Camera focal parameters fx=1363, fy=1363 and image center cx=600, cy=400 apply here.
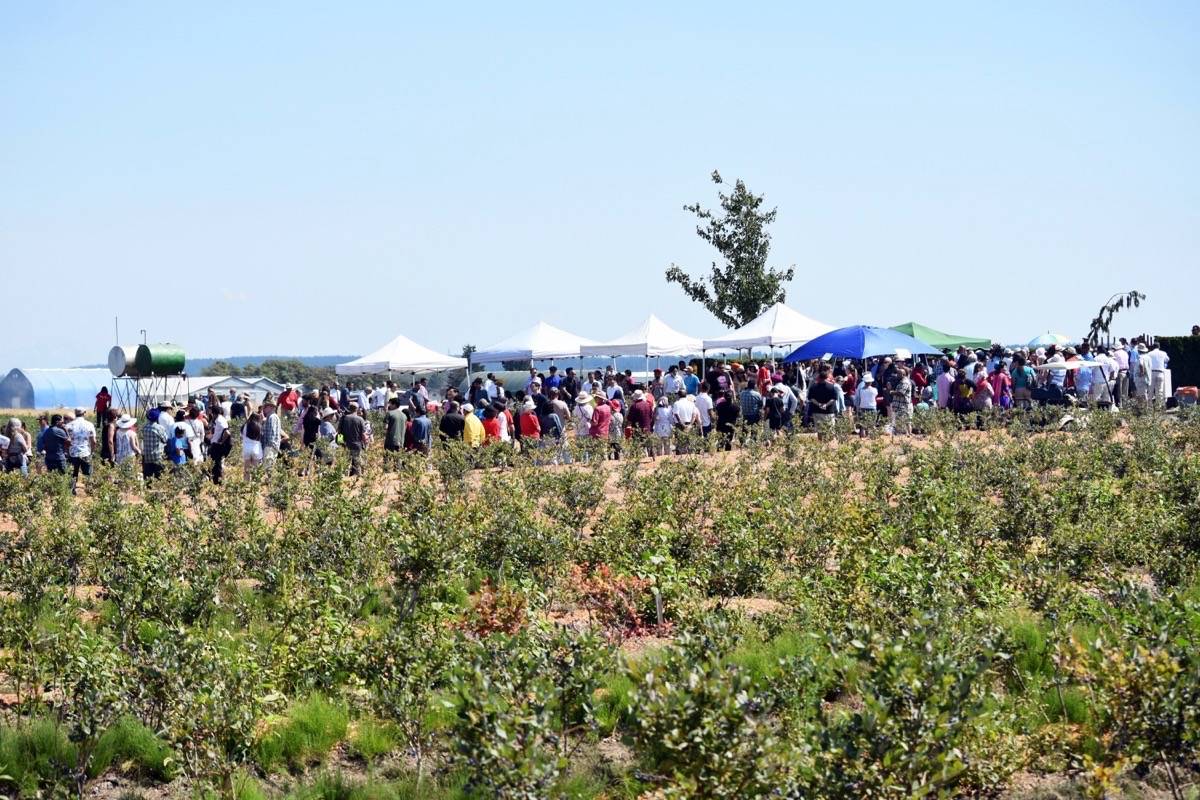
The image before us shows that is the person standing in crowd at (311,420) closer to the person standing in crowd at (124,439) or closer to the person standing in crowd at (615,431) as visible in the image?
the person standing in crowd at (124,439)

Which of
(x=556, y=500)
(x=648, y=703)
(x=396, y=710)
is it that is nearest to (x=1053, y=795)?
(x=648, y=703)

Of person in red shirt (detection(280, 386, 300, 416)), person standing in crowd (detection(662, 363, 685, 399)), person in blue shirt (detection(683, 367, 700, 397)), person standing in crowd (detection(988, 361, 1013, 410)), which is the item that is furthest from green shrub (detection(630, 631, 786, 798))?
person in red shirt (detection(280, 386, 300, 416))

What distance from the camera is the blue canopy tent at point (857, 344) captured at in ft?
75.1

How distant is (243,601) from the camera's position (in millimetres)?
9828

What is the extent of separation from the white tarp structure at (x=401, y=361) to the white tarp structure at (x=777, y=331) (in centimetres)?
726

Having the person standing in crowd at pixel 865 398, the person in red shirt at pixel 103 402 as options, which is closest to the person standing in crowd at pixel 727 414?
the person standing in crowd at pixel 865 398

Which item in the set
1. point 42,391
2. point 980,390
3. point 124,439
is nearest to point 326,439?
point 124,439

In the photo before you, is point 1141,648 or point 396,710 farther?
point 396,710

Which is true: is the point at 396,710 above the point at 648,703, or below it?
below

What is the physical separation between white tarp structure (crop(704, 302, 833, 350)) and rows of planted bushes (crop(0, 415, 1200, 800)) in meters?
12.3

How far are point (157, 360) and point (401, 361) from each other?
5.28 metres

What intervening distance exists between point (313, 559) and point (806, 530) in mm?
3848

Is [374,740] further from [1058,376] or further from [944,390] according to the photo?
[1058,376]

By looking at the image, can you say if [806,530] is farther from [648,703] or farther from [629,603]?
[648,703]
